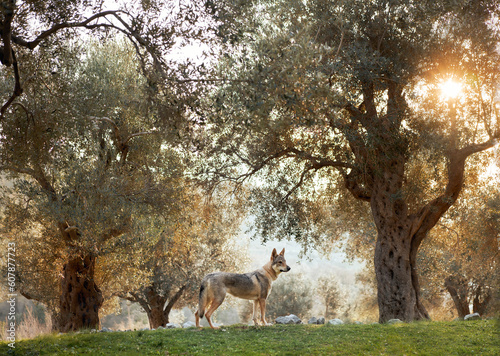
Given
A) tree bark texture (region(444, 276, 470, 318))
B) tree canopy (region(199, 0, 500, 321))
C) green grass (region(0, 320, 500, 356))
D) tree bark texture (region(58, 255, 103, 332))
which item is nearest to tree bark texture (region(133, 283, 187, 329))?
tree bark texture (region(58, 255, 103, 332))

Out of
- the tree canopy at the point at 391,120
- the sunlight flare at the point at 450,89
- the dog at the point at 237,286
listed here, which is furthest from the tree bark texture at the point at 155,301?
the sunlight flare at the point at 450,89

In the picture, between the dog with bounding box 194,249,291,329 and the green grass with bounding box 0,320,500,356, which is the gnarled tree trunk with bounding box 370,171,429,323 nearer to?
the green grass with bounding box 0,320,500,356

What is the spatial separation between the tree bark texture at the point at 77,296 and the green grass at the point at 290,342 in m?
4.71

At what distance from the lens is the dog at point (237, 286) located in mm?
12125

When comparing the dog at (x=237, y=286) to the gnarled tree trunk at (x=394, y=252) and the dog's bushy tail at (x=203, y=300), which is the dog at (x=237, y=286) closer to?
the dog's bushy tail at (x=203, y=300)

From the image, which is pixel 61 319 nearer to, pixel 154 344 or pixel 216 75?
pixel 154 344

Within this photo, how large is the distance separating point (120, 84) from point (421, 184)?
1279 cm

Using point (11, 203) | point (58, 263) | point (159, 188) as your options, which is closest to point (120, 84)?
point (159, 188)

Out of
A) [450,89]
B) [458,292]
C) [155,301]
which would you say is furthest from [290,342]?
[458,292]

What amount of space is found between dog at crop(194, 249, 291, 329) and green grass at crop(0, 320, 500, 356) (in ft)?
2.21

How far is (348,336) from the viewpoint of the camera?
1077cm

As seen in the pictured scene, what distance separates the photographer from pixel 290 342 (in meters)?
10.1

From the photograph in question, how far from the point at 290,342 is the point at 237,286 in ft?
9.40

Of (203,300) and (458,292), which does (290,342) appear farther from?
(458,292)
